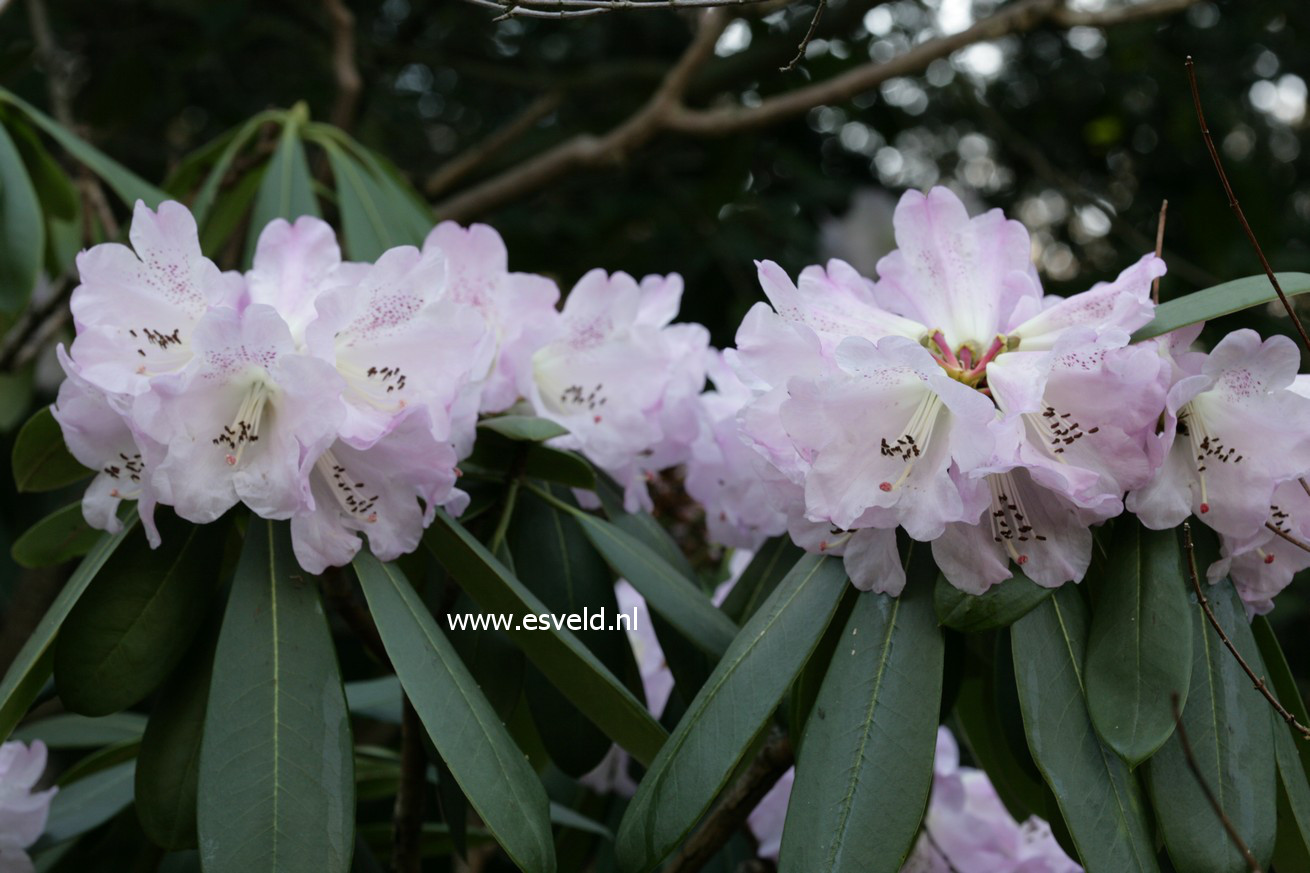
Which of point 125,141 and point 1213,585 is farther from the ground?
point 1213,585

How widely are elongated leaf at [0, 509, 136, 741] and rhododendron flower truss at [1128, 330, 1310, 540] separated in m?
0.71

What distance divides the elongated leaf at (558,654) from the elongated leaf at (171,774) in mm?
192

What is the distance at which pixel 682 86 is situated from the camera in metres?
1.81

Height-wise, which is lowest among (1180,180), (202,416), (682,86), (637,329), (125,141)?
(1180,180)

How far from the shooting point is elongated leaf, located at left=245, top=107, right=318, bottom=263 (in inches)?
47.2

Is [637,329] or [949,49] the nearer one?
[637,329]

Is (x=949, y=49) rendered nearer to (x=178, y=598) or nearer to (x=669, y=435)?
(x=669, y=435)

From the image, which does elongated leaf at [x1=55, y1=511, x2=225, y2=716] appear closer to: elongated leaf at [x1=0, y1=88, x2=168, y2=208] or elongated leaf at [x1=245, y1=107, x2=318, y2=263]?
elongated leaf at [x1=245, y1=107, x2=318, y2=263]

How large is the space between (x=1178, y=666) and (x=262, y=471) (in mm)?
597

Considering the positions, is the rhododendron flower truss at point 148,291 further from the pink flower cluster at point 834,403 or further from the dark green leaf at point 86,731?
the dark green leaf at point 86,731

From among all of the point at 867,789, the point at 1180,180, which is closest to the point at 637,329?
the point at 867,789

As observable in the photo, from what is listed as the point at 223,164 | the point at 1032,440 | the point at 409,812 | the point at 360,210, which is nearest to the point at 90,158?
the point at 223,164

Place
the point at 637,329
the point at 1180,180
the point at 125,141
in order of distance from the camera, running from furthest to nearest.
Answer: the point at 1180,180, the point at 125,141, the point at 637,329

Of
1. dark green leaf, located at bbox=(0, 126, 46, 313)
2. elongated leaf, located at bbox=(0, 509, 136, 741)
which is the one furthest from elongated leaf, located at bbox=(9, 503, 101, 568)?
dark green leaf, located at bbox=(0, 126, 46, 313)
